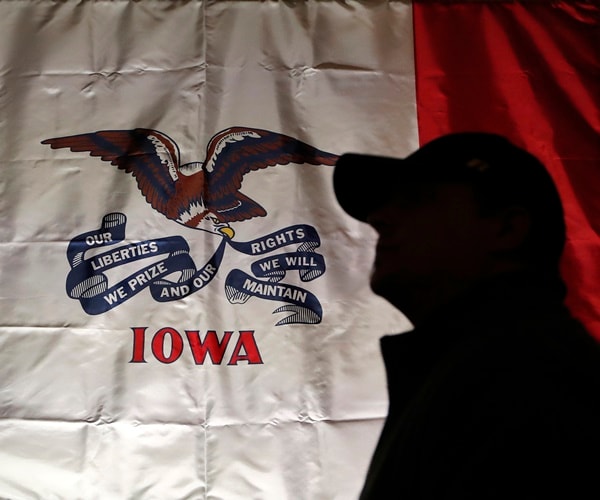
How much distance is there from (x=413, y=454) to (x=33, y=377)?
890 millimetres

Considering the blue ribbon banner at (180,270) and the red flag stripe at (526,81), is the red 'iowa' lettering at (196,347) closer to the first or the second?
the blue ribbon banner at (180,270)

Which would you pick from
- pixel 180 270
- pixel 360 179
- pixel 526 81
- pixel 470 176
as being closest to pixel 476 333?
pixel 470 176

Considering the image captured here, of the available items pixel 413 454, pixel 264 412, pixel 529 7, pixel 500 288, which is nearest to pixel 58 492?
pixel 264 412

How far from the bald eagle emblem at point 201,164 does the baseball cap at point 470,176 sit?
0.29ft

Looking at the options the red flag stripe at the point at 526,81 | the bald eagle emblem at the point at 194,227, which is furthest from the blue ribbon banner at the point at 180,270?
the red flag stripe at the point at 526,81

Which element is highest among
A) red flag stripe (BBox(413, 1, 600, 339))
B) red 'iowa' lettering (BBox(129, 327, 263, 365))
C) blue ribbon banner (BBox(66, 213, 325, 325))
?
red flag stripe (BBox(413, 1, 600, 339))

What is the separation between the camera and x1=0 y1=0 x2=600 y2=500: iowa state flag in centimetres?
135

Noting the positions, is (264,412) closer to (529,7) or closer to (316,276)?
(316,276)

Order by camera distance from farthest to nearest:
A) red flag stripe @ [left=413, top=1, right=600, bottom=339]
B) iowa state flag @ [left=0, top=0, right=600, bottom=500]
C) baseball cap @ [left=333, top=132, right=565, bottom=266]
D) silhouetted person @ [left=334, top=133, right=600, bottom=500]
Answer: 1. red flag stripe @ [left=413, top=1, right=600, bottom=339]
2. iowa state flag @ [left=0, top=0, right=600, bottom=500]
3. baseball cap @ [left=333, top=132, right=565, bottom=266]
4. silhouetted person @ [left=334, top=133, right=600, bottom=500]

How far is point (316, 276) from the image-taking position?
1415 millimetres

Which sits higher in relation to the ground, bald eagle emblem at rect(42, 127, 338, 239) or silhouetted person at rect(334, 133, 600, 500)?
bald eagle emblem at rect(42, 127, 338, 239)

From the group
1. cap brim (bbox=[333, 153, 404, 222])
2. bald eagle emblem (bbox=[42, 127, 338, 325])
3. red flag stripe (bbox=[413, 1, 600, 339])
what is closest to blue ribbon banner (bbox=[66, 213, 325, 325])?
bald eagle emblem (bbox=[42, 127, 338, 325])

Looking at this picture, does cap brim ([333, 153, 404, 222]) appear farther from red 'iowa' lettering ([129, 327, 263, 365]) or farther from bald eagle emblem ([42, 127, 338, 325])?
red 'iowa' lettering ([129, 327, 263, 365])

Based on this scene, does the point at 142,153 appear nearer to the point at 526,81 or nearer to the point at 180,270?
the point at 180,270
